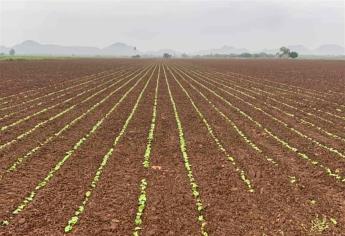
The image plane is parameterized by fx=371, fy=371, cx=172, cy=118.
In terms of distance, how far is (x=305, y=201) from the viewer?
24.2ft

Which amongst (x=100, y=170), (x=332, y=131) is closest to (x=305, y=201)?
(x=100, y=170)

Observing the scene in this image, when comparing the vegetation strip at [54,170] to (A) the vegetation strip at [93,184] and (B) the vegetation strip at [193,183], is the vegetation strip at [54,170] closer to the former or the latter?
(A) the vegetation strip at [93,184]

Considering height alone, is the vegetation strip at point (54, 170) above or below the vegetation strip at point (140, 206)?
above

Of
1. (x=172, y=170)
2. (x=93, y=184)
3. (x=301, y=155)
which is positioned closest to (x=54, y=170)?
(x=93, y=184)

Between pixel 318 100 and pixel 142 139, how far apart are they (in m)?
11.9

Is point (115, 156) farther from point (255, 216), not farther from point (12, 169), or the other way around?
point (255, 216)

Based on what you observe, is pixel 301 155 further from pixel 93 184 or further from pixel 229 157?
pixel 93 184

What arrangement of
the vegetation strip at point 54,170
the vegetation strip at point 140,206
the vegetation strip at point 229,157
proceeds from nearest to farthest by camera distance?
the vegetation strip at point 140,206 → the vegetation strip at point 54,170 → the vegetation strip at point 229,157

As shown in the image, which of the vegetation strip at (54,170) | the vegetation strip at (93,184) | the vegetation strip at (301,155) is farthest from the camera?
the vegetation strip at (301,155)

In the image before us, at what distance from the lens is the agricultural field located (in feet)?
21.5

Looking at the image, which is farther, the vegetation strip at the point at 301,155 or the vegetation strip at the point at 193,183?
the vegetation strip at the point at 301,155

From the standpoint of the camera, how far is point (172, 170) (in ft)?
29.7

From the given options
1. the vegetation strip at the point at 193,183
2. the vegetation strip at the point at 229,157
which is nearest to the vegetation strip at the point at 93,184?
the vegetation strip at the point at 193,183

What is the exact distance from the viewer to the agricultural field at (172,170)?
258 inches
